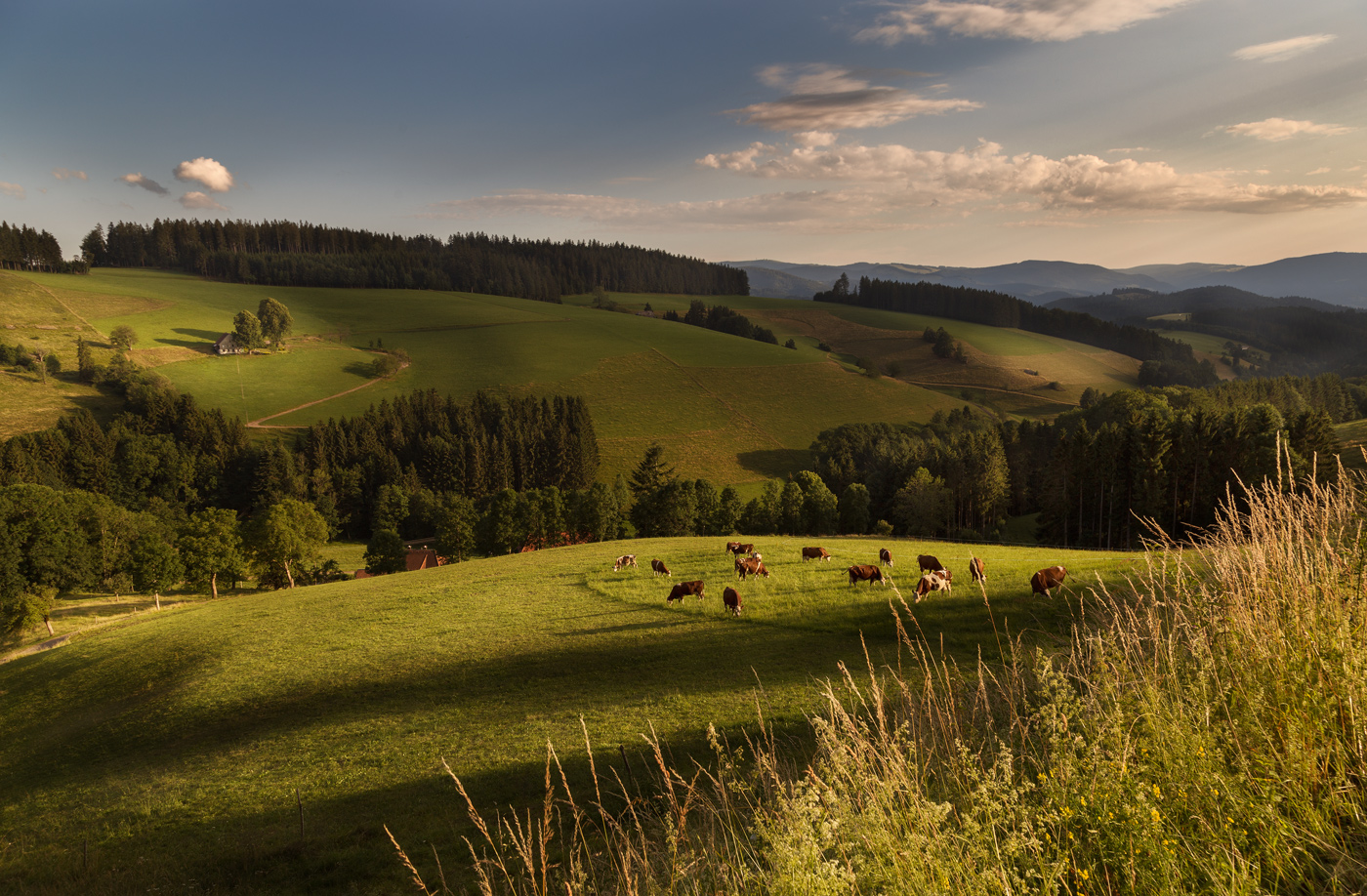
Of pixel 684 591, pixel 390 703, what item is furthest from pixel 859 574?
pixel 390 703

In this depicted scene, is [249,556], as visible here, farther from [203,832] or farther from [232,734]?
[203,832]

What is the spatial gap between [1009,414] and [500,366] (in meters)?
111

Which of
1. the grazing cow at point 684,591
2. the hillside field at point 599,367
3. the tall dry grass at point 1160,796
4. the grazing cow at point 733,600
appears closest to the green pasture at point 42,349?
the hillside field at point 599,367

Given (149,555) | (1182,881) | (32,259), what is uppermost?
(32,259)

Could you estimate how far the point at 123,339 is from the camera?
119625mm

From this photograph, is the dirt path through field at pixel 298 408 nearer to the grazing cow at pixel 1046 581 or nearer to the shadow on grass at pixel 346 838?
the shadow on grass at pixel 346 838

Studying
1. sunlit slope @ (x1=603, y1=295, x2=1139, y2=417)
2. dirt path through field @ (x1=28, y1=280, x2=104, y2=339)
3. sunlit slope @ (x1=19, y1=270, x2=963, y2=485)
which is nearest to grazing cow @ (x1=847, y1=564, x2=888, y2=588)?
sunlit slope @ (x1=19, y1=270, x2=963, y2=485)

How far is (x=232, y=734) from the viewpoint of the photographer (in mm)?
18969

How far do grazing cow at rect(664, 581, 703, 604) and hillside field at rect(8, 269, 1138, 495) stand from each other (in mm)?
68659

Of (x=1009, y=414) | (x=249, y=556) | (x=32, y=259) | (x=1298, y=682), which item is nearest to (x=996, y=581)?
(x=1298, y=682)

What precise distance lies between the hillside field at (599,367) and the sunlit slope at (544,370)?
43cm

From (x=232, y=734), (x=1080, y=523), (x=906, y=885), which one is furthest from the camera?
(x=1080, y=523)

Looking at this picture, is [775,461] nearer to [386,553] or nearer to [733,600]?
[386,553]

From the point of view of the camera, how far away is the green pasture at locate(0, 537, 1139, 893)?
12812 mm
